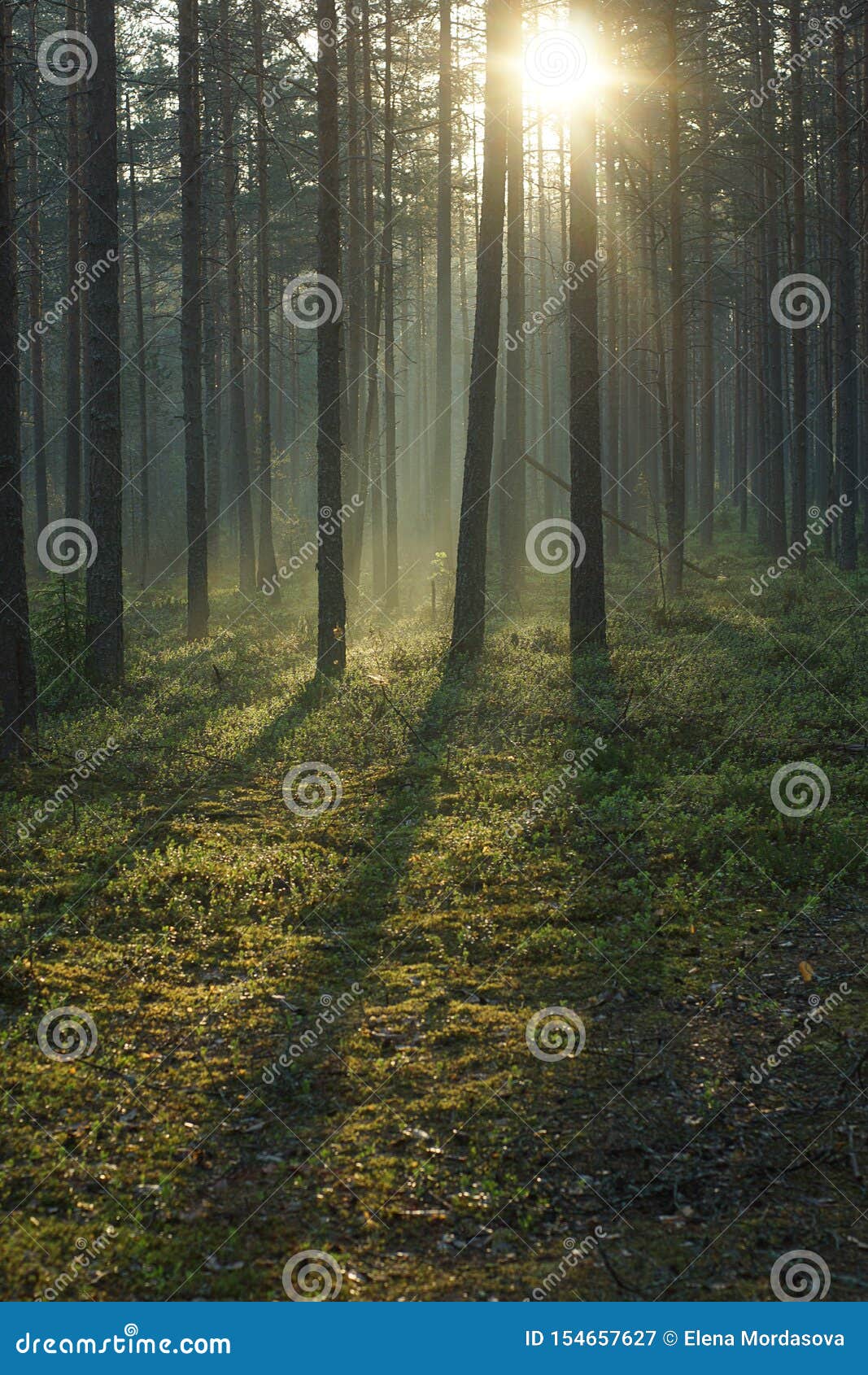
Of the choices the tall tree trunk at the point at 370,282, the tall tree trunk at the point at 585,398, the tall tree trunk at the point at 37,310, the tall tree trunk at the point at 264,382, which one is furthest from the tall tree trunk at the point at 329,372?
the tall tree trunk at the point at 37,310

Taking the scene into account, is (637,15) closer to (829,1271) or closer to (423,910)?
(423,910)

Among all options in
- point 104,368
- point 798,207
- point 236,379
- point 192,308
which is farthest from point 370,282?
point 104,368

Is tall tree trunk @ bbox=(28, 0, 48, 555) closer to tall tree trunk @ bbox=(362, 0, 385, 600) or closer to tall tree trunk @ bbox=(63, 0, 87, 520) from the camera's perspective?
tall tree trunk @ bbox=(63, 0, 87, 520)

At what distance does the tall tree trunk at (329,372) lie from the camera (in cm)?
1425

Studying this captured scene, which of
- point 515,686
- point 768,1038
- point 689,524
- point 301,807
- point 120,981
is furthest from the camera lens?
point 689,524

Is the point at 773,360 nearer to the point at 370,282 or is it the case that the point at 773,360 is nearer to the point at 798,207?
the point at 798,207

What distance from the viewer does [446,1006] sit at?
573cm

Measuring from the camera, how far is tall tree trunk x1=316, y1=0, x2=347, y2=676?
14.2 m

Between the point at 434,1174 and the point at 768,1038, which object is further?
the point at 768,1038

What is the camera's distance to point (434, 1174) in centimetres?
424

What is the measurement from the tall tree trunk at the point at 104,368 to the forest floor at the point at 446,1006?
3.43m

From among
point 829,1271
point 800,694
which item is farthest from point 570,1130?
point 800,694

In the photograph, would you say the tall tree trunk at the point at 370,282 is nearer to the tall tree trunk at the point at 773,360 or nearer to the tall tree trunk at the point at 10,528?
the tall tree trunk at the point at 773,360

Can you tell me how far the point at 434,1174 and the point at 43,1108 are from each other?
71.4 inches
